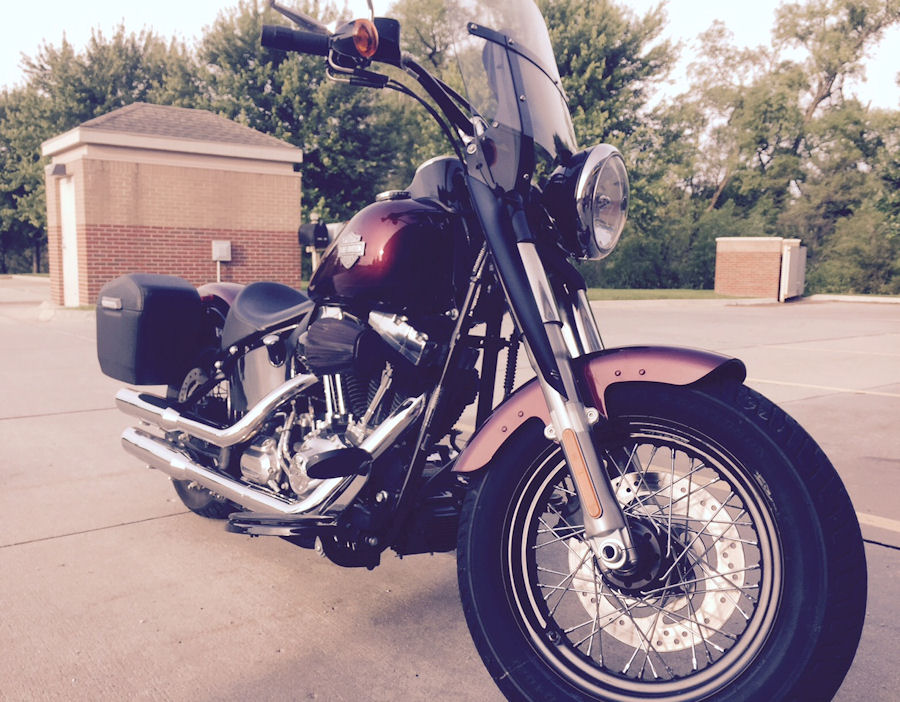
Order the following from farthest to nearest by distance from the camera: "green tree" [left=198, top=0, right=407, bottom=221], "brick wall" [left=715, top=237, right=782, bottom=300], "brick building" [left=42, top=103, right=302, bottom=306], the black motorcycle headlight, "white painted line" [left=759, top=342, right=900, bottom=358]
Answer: "green tree" [left=198, top=0, right=407, bottom=221] < "brick wall" [left=715, top=237, right=782, bottom=300] < "brick building" [left=42, top=103, right=302, bottom=306] < "white painted line" [left=759, top=342, right=900, bottom=358] < the black motorcycle headlight

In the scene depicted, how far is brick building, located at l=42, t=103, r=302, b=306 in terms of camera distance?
50.5 feet

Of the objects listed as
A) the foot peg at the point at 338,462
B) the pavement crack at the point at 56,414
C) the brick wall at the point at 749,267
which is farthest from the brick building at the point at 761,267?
the foot peg at the point at 338,462

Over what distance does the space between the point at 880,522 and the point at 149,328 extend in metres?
3.51

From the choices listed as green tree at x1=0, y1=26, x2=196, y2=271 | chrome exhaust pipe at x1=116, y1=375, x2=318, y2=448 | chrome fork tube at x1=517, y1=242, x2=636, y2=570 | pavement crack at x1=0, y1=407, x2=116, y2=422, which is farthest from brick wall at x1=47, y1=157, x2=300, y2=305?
green tree at x1=0, y1=26, x2=196, y2=271

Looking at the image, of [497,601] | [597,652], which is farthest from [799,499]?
[597,652]

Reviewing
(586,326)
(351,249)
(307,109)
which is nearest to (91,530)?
(351,249)

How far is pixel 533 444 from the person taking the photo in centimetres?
222

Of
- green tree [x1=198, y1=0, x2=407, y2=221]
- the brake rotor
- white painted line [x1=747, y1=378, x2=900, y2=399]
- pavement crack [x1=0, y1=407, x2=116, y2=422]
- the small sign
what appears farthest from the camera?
green tree [x1=198, y1=0, x2=407, y2=221]

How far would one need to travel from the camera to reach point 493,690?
248 centimetres

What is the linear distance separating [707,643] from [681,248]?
108 ft

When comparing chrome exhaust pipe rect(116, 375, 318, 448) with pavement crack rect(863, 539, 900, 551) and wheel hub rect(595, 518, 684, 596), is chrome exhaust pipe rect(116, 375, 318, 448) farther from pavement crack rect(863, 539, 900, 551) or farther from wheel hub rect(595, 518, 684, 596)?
pavement crack rect(863, 539, 900, 551)

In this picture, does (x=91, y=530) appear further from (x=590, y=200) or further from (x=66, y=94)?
(x=66, y=94)

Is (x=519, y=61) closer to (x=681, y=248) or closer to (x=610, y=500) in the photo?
(x=610, y=500)

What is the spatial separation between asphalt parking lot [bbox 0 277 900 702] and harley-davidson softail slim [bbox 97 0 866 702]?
0.35 meters
